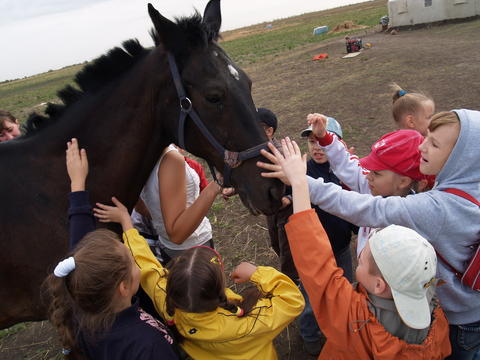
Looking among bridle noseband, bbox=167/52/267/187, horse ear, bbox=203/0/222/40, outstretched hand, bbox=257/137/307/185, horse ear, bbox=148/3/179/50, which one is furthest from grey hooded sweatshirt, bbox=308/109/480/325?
horse ear, bbox=203/0/222/40

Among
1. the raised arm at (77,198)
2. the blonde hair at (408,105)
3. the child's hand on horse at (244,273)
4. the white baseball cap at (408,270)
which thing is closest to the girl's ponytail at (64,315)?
the raised arm at (77,198)

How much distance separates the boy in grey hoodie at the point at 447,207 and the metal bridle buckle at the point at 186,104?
768 millimetres

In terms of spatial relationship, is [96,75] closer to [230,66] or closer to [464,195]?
[230,66]

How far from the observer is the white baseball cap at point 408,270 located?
4.52ft

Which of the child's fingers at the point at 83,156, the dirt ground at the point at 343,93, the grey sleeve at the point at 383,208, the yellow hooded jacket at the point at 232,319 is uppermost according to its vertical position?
the child's fingers at the point at 83,156

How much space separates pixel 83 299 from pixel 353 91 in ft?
36.0

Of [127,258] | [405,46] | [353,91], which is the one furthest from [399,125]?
[405,46]

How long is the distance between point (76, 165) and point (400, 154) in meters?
2.02

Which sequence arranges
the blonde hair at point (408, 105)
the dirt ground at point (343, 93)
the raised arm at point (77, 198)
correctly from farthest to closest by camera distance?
the dirt ground at point (343, 93), the blonde hair at point (408, 105), the raised arm at point (77, 198)

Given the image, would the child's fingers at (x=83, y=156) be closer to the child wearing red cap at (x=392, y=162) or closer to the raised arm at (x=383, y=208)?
the raised arm at (x=383, y=208)

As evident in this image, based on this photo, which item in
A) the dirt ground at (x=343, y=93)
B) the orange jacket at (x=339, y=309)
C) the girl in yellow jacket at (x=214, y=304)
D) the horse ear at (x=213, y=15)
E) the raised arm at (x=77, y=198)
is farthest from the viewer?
the dirt ground at (x=343, y=93)

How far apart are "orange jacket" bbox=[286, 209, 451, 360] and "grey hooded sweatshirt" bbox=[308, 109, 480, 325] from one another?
268 mm

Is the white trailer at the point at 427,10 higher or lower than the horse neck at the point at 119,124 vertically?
lower

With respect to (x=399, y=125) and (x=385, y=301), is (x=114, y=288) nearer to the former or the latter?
(x=385, y=301)
